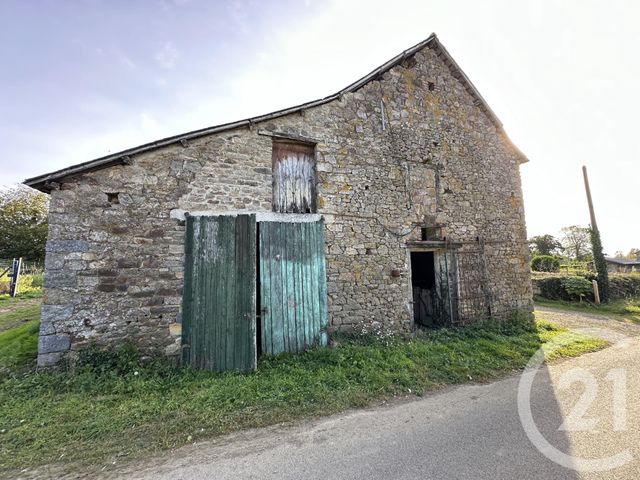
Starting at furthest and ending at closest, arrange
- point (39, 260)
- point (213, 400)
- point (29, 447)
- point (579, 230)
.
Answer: point (579, 230), point (39, 260), point (213, 400), point (29, 447)

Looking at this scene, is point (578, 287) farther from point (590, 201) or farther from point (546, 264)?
point (546, 264)

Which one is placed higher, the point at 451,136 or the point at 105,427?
the point at 451,136

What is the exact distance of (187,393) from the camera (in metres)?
3.93

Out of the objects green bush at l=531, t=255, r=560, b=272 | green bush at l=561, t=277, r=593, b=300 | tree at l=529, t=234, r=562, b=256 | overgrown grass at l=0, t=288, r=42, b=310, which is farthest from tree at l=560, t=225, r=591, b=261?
overgrown grass at l=0, t=288, r=42, b=310

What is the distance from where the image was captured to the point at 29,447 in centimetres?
286

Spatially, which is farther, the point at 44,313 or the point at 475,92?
the point at 475,92

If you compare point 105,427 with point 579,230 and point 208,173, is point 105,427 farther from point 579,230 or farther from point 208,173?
point 579,230

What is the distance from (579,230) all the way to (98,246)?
50660 millimetres

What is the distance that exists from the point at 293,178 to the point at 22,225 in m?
18.3

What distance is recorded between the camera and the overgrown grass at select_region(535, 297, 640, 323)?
10.6m

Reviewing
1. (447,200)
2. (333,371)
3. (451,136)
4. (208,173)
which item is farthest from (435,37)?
(333,371)

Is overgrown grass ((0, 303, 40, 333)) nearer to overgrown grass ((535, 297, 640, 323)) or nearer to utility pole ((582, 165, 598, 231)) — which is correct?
overgrown grass ((535, 297, 640, 323))

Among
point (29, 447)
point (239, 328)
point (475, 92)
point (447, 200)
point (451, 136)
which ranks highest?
point (475, 92)

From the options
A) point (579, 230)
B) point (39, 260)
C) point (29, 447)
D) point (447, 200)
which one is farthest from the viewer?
point (579, 230)
